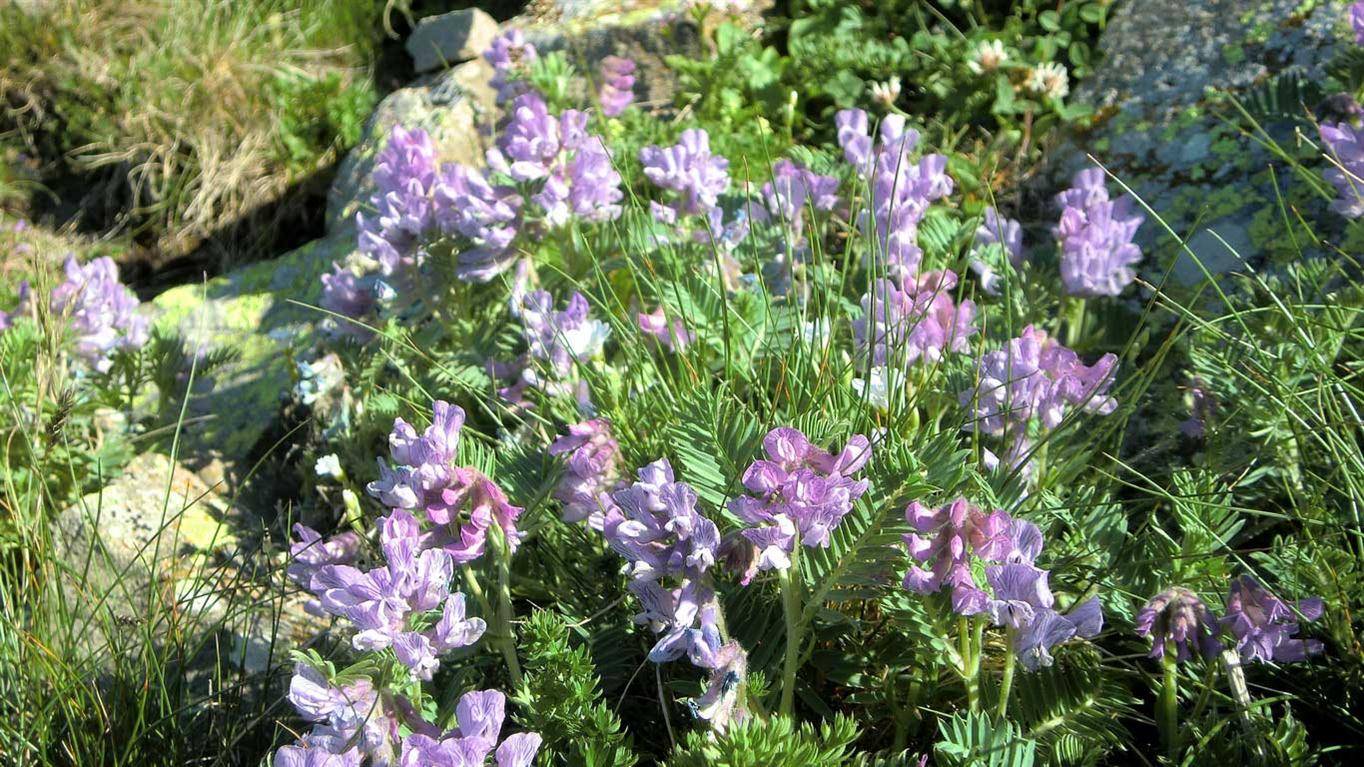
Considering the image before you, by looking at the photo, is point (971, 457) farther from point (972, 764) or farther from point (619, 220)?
point (619, 220)

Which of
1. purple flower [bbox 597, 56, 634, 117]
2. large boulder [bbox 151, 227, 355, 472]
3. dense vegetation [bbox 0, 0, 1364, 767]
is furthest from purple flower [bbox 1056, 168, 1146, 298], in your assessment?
large boulder [bbox 151, 227, 355, 472]

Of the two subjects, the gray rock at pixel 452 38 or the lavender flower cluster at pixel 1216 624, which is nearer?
the lavender flower cluster at pixel 1216 624

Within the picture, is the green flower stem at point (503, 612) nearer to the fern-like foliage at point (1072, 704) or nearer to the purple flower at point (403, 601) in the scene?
the purple flower at point (403, 601)

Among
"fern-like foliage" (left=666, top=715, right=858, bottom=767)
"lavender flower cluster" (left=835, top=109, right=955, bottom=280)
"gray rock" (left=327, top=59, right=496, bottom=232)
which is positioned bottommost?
"gray rock" (left=327, top=59, right=496, bottom=232)

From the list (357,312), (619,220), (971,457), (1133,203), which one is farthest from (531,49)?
(971,457)

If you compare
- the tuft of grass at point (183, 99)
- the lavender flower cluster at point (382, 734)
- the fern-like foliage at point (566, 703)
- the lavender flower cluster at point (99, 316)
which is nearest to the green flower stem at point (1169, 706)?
the fern-like foliage at point (566, 703)

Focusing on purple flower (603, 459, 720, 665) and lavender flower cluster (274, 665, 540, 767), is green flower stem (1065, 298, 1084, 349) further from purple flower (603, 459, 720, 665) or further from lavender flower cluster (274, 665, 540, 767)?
→ lavender flower cluster (274, 665, 540, 767)

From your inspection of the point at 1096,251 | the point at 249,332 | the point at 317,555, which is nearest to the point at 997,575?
the point at 1096,251
